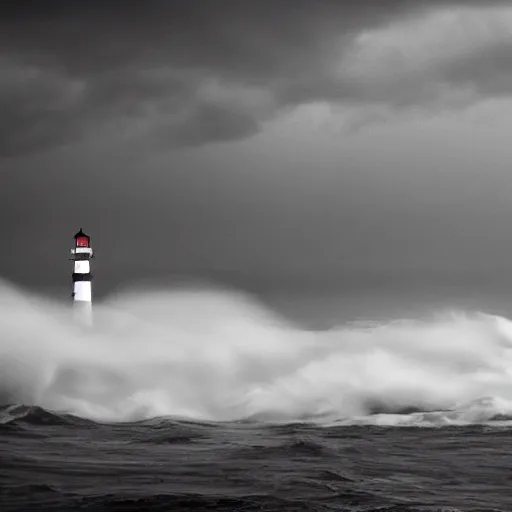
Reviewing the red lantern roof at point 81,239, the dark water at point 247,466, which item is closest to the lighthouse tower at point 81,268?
the red lantern roof at point 81,239

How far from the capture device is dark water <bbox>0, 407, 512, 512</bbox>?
530 inches

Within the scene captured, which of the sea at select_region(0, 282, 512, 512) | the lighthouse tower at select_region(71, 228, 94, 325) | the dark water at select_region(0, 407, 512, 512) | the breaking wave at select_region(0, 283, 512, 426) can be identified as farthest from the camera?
the lighthouse tower at select_region(71, 228, 94, 325)

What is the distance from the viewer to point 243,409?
23.6 m

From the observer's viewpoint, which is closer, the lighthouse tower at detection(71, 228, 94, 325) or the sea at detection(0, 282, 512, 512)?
the sea at detection(0, 282, 512, 512)

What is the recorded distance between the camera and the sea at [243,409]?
46.5ft

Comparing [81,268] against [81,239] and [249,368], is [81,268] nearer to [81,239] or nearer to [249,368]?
[81,239]

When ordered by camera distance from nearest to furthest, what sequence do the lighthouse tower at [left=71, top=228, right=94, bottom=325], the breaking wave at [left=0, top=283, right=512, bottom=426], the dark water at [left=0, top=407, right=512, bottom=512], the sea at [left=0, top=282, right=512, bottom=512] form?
the dark water at [left=0, top=407, right=512, bottom=512]
the sea at [left=0, top=282, right=512, bottom=512]
the breaking wave at [left=0, top=283, right=512, bottom=426]
the lighthouse tower at [left=71, top=228, right=94, bottom=325]

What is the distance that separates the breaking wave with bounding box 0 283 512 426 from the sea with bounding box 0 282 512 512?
69 mm

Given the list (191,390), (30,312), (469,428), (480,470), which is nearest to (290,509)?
(480,470)

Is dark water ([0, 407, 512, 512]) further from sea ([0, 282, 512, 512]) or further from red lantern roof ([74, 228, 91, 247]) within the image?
red lantern roof ([74, 228, 91, 247])

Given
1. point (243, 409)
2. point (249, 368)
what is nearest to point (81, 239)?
point (249, 368)

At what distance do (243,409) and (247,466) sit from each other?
7599 millimetres

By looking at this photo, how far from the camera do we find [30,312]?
30.0 metres

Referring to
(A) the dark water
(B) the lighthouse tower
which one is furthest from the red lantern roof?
(A) the dark water
